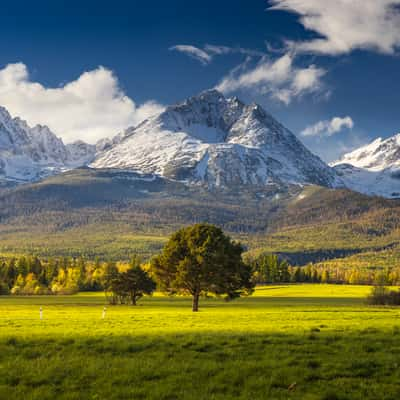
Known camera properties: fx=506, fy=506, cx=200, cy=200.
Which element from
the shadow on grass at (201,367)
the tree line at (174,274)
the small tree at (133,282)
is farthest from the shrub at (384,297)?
the shadow on grass at (201,367)

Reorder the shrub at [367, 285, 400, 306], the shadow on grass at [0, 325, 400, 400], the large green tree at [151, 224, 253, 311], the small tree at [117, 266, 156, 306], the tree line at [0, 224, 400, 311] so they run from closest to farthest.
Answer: the shadow on grass at [0, 325, 400, 400], the large green tree at [151, 224, 253, 311], the tree line at [0, 224, 400, 311], the shrub at [367, 285, 400, 306], the small tree at [117, 266, 156, 306]

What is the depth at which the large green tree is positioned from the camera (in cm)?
5950

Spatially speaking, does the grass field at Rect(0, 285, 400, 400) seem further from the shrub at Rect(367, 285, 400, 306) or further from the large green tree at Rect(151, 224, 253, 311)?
the shrub at Rect(367, 285, 400, 306)

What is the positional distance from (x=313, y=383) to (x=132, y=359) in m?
6.49

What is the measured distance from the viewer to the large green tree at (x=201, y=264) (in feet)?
195

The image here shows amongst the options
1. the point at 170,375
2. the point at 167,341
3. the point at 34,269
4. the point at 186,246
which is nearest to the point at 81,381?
the point at 170,375

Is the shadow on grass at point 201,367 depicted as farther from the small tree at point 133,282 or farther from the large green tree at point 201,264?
→ the small tree at point 133,282

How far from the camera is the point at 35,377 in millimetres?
15617

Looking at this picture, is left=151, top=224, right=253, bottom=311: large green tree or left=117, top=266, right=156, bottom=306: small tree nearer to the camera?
left=151, top=224, right=253, bottom=311: large green tree

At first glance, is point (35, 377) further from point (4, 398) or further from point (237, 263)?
point (237, 263)

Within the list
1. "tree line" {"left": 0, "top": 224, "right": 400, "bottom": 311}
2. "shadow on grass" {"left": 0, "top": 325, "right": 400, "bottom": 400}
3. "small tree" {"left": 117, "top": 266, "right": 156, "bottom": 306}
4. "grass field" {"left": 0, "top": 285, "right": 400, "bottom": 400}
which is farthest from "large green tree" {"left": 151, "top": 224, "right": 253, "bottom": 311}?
"shadow on grass" {"left": 0, "top": 325, "right": 400, "bottom": 400}

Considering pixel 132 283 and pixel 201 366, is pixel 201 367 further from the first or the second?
pixel 132 283

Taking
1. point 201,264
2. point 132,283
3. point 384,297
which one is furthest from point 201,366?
point 132,283

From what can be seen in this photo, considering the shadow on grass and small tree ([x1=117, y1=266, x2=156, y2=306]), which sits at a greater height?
the shadow on grass
